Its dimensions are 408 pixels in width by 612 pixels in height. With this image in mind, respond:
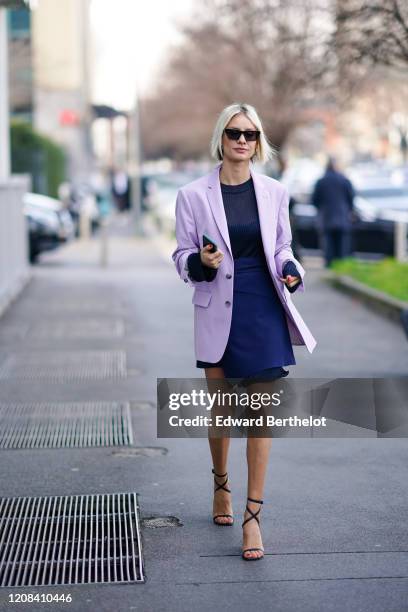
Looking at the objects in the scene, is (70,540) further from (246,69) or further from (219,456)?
(246,69)

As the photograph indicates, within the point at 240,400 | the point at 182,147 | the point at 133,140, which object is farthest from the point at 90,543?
the point at 182,147

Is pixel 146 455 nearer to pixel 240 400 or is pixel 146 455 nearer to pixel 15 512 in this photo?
pixel 15 512

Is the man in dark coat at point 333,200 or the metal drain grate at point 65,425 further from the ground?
the man in dark coat at point 333,200

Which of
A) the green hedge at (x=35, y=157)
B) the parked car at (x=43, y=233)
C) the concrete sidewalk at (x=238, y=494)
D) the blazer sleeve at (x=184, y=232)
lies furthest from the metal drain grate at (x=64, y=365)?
the green hedge at (x=35, y=157)

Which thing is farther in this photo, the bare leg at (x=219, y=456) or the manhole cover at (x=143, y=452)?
the manhole cover at (x=143, y=452)

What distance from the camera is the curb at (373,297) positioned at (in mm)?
13805

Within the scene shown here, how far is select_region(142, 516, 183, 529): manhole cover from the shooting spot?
5.82 meters

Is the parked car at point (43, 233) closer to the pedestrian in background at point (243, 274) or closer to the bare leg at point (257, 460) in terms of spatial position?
the pedestrian in background at point (243, 274)

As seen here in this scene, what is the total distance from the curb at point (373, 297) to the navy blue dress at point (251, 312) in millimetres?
6952

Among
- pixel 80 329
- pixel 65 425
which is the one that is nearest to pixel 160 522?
pixel 65 425

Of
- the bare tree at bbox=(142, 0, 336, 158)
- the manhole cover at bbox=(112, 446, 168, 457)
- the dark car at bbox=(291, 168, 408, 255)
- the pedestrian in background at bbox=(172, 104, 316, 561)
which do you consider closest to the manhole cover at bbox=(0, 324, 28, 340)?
the manhole cover at bbox=(112, 446, 168, 457)

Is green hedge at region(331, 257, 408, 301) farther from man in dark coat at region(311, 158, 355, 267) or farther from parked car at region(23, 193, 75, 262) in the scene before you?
parked car at region(23, 193, 75, 262)

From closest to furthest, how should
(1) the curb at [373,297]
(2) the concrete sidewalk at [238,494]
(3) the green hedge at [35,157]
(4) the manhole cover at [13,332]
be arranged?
(2) the concrete sidewalk at [238,494] → (4) the manhole cover at [13,332] → (1) the curb at [373,297] → (3) the green hedge at [35,157]

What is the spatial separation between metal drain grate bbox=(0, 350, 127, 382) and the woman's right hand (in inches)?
203
